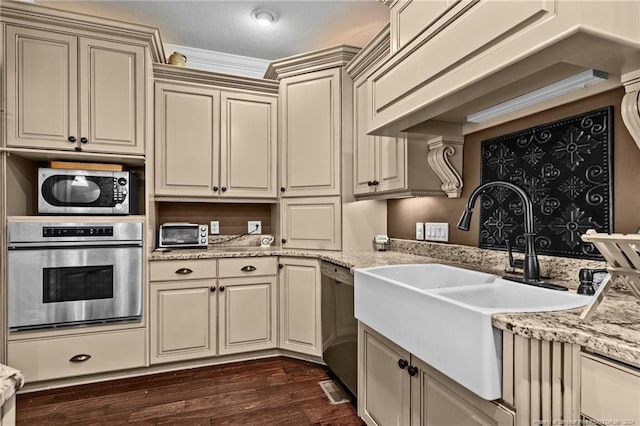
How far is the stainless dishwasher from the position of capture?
6.57 ft

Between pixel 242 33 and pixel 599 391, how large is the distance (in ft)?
10.2

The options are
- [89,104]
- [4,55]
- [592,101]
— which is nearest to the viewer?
[592,101]

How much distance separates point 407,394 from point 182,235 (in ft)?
6.98

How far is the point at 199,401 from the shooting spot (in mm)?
2113

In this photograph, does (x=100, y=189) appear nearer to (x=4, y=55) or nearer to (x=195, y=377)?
(x=4, y=55)

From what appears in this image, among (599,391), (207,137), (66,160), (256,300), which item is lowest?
(256,300)

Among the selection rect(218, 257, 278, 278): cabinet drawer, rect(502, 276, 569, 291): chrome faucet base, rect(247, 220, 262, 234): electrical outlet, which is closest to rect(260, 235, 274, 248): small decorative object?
rect(247, 220, 262, 234): electrical outlet

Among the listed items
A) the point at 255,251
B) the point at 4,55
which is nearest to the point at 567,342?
the point at 255,251

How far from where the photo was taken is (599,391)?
741mm

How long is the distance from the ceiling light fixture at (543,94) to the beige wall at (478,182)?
9 cm

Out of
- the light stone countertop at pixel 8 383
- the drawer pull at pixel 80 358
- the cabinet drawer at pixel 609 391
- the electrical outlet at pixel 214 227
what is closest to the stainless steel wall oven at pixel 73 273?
the drawer pull at pixel 80 358

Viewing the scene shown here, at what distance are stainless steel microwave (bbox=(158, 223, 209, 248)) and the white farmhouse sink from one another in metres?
1.63

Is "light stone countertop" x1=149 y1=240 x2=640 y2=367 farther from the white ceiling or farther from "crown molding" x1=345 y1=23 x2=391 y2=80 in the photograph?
the white ceiling

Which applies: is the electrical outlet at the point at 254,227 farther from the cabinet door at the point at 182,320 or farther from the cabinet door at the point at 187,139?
the cabinet door at the point at 182,320
